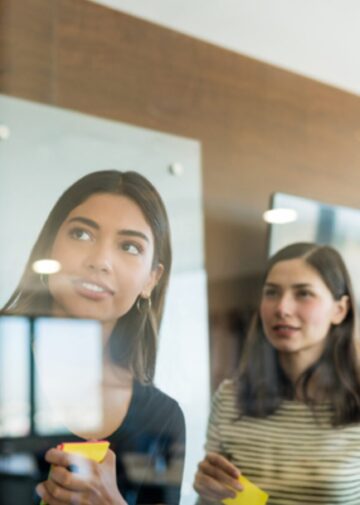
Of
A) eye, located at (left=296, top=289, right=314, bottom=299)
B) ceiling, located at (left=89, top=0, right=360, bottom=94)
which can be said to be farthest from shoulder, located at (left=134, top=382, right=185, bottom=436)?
ceiling, located at (left=89, top=0, right=360, bottom=94)

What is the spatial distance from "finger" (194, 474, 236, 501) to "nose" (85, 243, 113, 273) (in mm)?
255

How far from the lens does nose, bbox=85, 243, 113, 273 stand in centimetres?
81

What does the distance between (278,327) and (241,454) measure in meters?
0.16

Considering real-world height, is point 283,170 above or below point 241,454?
above

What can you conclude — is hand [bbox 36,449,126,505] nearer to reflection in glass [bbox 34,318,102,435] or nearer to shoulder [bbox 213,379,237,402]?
reflection in glass [bbox 34,318,102,435]

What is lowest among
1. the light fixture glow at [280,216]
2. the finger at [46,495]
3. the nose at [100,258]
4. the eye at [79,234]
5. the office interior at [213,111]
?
the finger at [46,495]

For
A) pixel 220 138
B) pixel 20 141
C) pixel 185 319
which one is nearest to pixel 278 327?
pixel 185 319

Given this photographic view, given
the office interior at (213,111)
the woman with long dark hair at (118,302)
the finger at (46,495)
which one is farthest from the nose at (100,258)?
the finger at (46,495)

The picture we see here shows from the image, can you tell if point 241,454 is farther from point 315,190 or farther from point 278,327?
point 315,190

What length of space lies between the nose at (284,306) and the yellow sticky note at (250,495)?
A: 20cm

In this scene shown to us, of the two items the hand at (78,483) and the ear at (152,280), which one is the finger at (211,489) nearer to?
the hand at (78,483)

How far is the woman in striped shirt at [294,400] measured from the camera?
88cm

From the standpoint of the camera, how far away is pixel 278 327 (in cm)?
92

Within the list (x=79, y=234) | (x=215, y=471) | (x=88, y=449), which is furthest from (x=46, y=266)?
(x=215, y=471)
